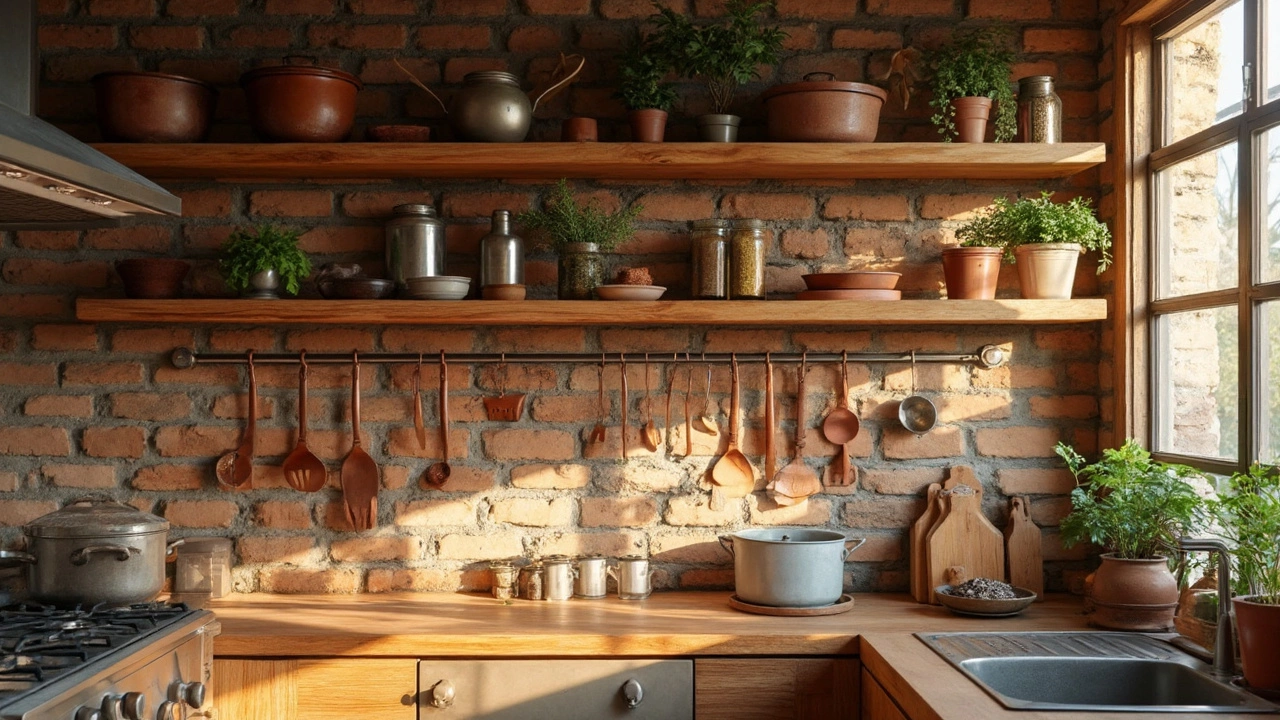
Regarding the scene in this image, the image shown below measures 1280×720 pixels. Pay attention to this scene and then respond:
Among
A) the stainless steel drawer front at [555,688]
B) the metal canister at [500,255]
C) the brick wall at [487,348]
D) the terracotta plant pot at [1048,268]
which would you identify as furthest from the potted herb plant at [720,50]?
the stainless steel drawer front at [555,688]

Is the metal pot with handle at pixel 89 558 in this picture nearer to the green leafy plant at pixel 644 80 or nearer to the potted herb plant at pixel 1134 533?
the green leafy plant at pixel 644 80

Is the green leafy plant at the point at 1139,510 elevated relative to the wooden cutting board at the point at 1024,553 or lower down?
elevated

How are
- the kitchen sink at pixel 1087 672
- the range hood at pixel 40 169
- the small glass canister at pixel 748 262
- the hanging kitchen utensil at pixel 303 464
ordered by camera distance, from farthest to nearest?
the hanging kitchen utensil at pixel 303 464
the small glass canister at pixel 748 262
the kitchen sink at pixel 1087 672
the range hood at pixel 40 169

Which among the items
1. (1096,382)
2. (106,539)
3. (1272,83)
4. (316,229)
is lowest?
(106,539)

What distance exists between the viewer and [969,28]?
276cm

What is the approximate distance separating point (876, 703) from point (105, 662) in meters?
1.43

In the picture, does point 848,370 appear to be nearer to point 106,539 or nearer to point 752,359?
point 752,359

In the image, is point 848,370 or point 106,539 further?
point 848,370

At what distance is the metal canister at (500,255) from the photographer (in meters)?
2.62

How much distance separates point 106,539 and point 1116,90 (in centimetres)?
251

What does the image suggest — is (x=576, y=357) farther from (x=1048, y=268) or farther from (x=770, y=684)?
(x=1048, y=268)

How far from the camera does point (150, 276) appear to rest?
102 inches

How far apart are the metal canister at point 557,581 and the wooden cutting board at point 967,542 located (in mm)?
891

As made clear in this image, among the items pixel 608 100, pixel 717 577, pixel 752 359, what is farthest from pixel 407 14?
pixel 717 577
